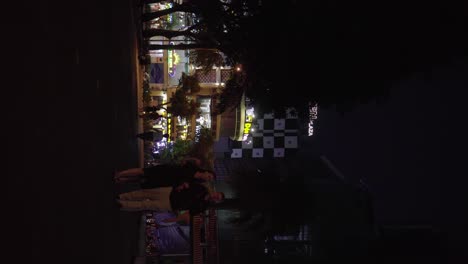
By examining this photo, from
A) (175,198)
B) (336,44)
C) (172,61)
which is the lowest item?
(175,198)

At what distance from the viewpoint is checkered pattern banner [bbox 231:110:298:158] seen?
Answer: 830 inches

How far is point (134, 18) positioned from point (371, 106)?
→ 8271 mm

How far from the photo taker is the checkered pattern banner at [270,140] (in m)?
21.1

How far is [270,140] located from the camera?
21.5 meters

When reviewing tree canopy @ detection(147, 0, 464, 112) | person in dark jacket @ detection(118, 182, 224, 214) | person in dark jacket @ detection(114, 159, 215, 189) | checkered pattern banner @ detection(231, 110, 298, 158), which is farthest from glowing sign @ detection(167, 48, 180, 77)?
person in dark jacket @ detection(118, 182, 224, 214)

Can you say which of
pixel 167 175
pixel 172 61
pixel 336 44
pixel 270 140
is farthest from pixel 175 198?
pixel 270 140

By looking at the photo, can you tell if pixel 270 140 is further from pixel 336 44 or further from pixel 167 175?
pixel 336 44

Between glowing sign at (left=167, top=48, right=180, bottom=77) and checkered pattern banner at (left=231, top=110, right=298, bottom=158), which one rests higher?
glowing sign at (left=167, top=48, right=180, bottom=77)

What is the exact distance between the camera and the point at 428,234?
19.6ft

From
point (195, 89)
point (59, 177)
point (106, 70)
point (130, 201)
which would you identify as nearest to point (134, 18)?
point (195, 89)

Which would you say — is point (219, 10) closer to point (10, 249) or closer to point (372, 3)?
point (372, 3)

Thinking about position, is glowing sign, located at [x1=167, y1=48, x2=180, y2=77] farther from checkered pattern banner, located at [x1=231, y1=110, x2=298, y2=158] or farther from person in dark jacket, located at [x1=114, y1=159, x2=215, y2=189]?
person in dark jacket, located at [x1=114, y1=159, x2=215, y2=189]

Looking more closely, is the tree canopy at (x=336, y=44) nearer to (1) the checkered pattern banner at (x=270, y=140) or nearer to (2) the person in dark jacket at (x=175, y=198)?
(2) the person in dark jacket at (x=175, y=198)

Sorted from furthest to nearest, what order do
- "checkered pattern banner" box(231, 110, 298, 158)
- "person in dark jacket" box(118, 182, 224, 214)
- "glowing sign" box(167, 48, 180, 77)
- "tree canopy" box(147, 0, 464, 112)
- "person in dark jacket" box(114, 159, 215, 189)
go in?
"checkered pattern banner" box(231, 110, 298, 158) < "glowing sign" box(167, 48, 180, 77) < "person in dark jacket" box(114, 159, 215, 189) < "person in dark jacket" box(118, 182, 224, 214) < "tree canopy" box(147, 0, 464, 112)
